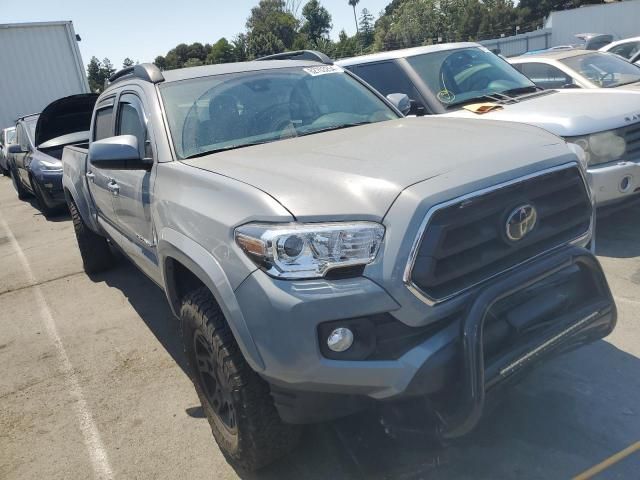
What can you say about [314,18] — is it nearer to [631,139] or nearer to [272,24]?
[272,24]

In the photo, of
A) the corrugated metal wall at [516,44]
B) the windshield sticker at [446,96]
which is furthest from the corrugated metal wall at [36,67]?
the corrugated metal wall at [516,44]

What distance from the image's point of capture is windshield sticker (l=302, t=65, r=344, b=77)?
12.9 feet

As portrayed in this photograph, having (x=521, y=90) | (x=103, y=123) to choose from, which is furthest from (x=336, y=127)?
(x=521, y=90)

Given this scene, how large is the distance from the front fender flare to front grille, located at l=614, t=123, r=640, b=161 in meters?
3.88

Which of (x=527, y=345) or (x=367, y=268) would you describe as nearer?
(x=367, y=268)

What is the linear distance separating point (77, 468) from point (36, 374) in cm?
135

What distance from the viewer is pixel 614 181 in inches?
183

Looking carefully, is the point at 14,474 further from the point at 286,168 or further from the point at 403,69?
the point at 403,69

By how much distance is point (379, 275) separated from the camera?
6.82 ft

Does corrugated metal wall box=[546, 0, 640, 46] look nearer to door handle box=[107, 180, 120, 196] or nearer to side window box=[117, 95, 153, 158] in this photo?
side window box=[117, 95, 153, 158]

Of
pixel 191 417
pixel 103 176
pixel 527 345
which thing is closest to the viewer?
pixel 527 345

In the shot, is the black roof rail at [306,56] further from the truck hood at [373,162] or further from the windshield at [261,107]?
the truck hood at [373,162]

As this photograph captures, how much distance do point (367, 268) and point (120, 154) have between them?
1727 mm

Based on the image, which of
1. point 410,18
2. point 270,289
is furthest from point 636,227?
point 410,18
